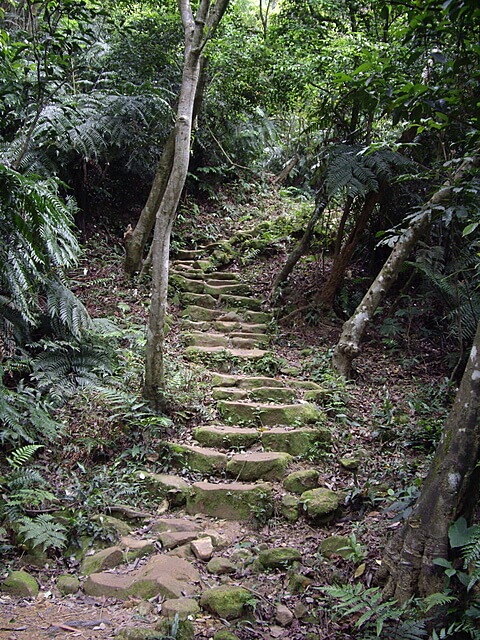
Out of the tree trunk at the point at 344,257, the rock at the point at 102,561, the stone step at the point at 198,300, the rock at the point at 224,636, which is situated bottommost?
the rock at the point at 102,561

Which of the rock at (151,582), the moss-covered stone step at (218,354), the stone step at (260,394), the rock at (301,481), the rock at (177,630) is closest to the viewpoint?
the rock at (177,630)

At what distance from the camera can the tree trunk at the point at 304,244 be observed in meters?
7.34

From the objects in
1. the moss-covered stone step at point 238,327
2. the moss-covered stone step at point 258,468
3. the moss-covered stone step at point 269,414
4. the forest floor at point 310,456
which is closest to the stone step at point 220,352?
the forest floor at point 310,456

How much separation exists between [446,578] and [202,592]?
4.54 feet

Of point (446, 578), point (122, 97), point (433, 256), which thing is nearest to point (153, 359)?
point (446, 578)

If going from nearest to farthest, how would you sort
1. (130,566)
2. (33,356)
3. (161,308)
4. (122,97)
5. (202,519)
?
(130,566) → (202,519) → (161,308) → (33,356) → (122,97)

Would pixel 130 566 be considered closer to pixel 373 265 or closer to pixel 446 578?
pixel 446 578

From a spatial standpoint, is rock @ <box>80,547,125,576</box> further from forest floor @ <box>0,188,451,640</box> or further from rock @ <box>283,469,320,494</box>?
rock @ <box>283,469,320,494</box>

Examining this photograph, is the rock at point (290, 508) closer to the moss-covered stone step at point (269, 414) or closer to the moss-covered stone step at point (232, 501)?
the moss-covered stone step at point (232, 501)

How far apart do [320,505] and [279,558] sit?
0.63 m

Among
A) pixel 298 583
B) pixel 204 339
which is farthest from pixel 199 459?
pixel 204 339

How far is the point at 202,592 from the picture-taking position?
2936 mm

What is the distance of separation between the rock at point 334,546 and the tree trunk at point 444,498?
21.0 inches

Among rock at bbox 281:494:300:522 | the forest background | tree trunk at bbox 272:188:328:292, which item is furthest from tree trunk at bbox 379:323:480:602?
tree trunk at bbox 272:188:328:292
